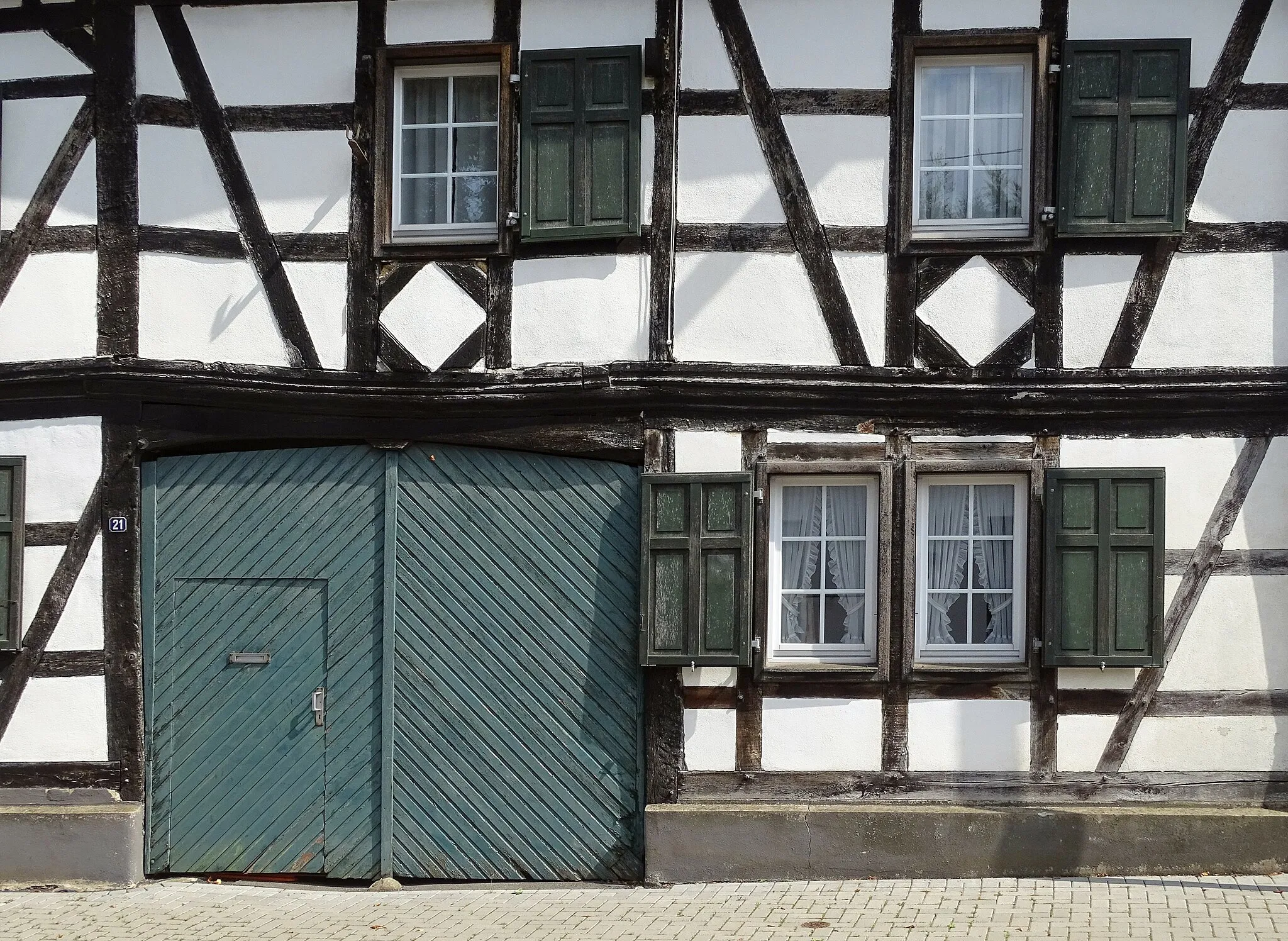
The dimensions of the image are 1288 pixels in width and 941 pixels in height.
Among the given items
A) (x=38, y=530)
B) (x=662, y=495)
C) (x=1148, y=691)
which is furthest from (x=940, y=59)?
(x=38, y=530)

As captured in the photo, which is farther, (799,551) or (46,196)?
(46,196)

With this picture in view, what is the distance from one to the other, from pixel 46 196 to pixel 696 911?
560cm

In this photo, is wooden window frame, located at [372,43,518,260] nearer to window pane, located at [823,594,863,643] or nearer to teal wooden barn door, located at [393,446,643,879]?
teal wooden barn door, located at [393,446,643,879]

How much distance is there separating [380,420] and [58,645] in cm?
234

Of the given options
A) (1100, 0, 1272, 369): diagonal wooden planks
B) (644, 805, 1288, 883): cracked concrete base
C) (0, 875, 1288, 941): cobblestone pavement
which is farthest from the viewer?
(1100, 0, 1272, 369): diagonal wooden planks

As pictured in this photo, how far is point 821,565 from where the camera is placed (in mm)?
8148

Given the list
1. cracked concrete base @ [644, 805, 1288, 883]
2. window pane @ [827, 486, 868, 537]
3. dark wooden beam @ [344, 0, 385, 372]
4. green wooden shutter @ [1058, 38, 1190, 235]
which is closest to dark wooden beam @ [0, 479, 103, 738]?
dark wooden beam @ [344, 0, 385, 372]

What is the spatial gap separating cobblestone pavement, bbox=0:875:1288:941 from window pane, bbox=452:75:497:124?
4522 mm

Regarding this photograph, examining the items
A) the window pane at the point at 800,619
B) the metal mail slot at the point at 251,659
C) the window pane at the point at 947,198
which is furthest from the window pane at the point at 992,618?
the metal mail slot at the point at 251,659

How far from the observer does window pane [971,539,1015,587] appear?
26.3 ft

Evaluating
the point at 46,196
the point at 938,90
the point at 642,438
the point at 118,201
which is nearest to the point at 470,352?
the point at 642,438

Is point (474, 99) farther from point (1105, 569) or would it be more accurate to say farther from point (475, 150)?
point (1105, 569)

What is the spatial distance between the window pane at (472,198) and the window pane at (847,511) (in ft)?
8.62

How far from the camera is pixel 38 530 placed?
8.37 metres
